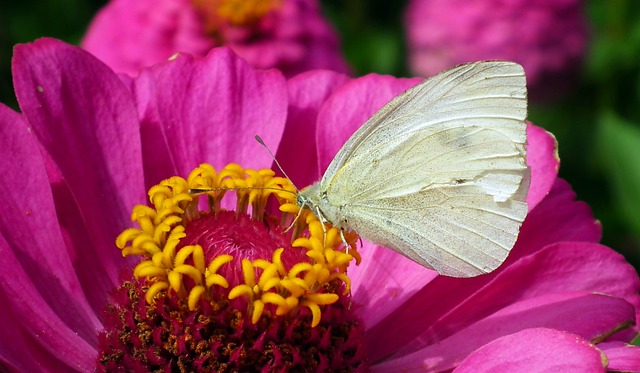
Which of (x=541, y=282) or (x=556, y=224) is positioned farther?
(x=556, y=224)

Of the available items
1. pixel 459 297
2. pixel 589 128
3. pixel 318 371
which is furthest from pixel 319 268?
pixel 589 128

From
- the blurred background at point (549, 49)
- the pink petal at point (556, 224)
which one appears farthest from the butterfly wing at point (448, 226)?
the blurred background at point (549, 49)

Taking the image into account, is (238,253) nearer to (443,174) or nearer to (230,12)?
(443,174)

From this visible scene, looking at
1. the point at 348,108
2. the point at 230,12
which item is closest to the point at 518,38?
the point at 230,12

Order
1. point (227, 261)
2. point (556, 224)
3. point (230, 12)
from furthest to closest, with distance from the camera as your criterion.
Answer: point (230, 12)
point (556, 224)
point (227, 261)

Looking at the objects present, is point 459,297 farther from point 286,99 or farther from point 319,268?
point 286,99

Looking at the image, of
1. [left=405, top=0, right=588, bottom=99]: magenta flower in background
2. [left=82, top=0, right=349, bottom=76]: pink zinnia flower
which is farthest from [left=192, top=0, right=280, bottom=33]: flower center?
[left=405, top=0, right=588, bottom=99]: magenta flower in background

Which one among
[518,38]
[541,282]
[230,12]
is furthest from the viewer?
[518,38]
